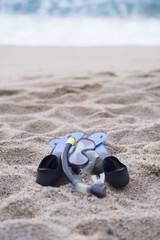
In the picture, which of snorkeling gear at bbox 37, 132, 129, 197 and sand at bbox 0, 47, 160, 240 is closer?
sand at bbox 0, 47, 160, 240

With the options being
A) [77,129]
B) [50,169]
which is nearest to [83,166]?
[50,169]

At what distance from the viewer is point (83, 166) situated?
146 cm

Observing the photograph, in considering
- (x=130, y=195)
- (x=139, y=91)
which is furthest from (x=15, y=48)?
(x=130, y=195)

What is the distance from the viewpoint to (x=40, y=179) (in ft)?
4.48

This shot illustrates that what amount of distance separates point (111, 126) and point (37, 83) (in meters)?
1.39

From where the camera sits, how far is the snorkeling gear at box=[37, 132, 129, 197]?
135 centimetres

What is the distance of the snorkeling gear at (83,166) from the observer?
1349mm

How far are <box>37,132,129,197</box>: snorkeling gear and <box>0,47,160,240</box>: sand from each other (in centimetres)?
4

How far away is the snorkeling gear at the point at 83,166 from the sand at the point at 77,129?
0.04 meters

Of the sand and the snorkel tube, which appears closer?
the sand

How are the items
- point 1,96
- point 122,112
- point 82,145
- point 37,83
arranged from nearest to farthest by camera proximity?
point 82,145, point 122,112, point 1,96, point 37,83

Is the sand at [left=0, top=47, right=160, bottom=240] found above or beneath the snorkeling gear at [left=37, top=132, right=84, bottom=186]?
beneath

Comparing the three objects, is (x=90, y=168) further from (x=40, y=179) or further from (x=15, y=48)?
(x=15, y=48)

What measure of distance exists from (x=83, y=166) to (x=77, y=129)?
0.60 meters
